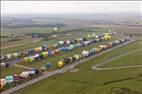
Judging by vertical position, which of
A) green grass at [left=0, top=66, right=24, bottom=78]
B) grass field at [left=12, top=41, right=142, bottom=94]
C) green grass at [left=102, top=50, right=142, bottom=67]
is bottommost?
green grass at [left=0, top=66, right=24, bottom=78]

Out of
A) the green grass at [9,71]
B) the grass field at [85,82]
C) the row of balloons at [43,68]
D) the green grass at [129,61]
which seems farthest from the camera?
the green grass at [129,61]

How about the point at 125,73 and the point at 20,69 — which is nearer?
the point at 125,73

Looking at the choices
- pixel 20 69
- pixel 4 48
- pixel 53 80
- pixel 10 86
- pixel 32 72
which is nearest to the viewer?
pixel 10 86

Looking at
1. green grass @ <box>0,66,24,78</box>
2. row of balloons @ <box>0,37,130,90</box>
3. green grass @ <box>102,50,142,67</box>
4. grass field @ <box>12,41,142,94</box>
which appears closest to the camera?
grass field @ <box>12,41,142,94</box>

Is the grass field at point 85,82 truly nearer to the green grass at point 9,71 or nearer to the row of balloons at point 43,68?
the row of balloons at point 43,68

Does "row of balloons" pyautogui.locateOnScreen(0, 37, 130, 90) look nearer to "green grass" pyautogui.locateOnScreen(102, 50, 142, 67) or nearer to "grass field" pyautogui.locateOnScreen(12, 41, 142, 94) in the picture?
"grass field" pyautogui.locateOnScreen(12, 41, 142, 94)

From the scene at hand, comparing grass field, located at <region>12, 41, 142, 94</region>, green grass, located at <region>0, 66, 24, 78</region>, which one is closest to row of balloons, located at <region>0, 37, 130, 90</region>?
green grass, located at <region>0, 66, 24, 78</region>

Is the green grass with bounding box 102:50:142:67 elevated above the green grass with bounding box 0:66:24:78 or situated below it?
above

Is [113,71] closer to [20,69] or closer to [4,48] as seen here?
[20,69]

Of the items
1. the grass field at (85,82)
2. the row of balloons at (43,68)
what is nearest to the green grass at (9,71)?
the row of balloons at (43,68)

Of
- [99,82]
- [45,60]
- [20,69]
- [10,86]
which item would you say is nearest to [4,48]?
[45,60]

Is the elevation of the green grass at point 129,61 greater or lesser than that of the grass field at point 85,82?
greater
